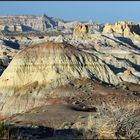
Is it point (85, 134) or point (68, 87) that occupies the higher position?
point (85, 134)

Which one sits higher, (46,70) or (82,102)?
(46,70)

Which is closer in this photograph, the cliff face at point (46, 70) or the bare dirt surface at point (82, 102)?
the bare dirt surface at point (82, 102)

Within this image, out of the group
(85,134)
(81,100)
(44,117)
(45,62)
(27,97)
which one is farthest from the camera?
(45,62)

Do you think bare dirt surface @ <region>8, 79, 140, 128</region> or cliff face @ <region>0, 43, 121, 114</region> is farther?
cliff face @ <region>0, 43, 121, 114</region>

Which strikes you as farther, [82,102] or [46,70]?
[46,70]

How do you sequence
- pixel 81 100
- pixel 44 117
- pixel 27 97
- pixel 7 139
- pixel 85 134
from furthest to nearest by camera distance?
1. pixel 27 97
2. pixel 81 100
3. pixel 44 117
4. pixel 85 134
5. pixel 7 139

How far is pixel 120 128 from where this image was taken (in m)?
26.5

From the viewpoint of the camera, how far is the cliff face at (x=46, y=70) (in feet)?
220

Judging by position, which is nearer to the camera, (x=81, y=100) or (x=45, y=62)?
(x=81, y=100)

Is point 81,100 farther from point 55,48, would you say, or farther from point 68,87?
point 55,48

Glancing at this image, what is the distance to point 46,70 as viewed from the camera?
68.8 m

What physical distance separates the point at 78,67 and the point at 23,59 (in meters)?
6.06

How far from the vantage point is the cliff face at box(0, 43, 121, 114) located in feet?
220

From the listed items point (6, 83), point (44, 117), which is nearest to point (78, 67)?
point (6, 83)
